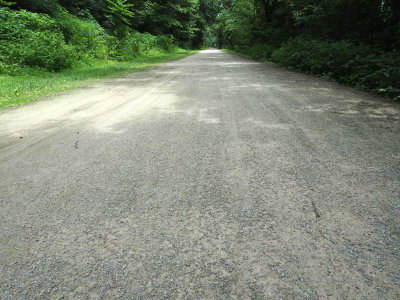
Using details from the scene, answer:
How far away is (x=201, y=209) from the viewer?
5.93 feet

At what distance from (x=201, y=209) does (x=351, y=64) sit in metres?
7.99

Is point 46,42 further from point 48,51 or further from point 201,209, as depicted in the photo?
point 201,209

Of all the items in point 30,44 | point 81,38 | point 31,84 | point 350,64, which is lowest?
point 31,84

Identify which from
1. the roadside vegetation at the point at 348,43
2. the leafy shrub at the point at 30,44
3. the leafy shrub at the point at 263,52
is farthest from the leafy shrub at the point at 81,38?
the leafy shrub at the point at 263,52

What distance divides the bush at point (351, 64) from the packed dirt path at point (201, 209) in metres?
2.65

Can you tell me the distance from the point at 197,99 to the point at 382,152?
3.45 m

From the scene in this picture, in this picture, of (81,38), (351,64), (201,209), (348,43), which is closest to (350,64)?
(351,64)

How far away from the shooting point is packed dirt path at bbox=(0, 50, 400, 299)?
1.28 m

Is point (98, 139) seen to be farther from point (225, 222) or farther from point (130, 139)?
point (225, 222)

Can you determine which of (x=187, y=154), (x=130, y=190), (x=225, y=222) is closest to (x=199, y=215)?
(x=225, y=222)

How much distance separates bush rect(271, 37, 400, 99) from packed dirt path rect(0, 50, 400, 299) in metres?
2.65

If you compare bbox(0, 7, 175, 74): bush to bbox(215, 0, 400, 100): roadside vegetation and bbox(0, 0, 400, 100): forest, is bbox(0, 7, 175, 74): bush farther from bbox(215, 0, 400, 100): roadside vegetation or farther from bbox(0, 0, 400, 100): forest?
bbox(215, 0, 400, 100): roadside vegetation

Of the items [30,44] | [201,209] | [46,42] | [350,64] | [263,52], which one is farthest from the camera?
[263,52]

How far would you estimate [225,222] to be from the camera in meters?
1.67
